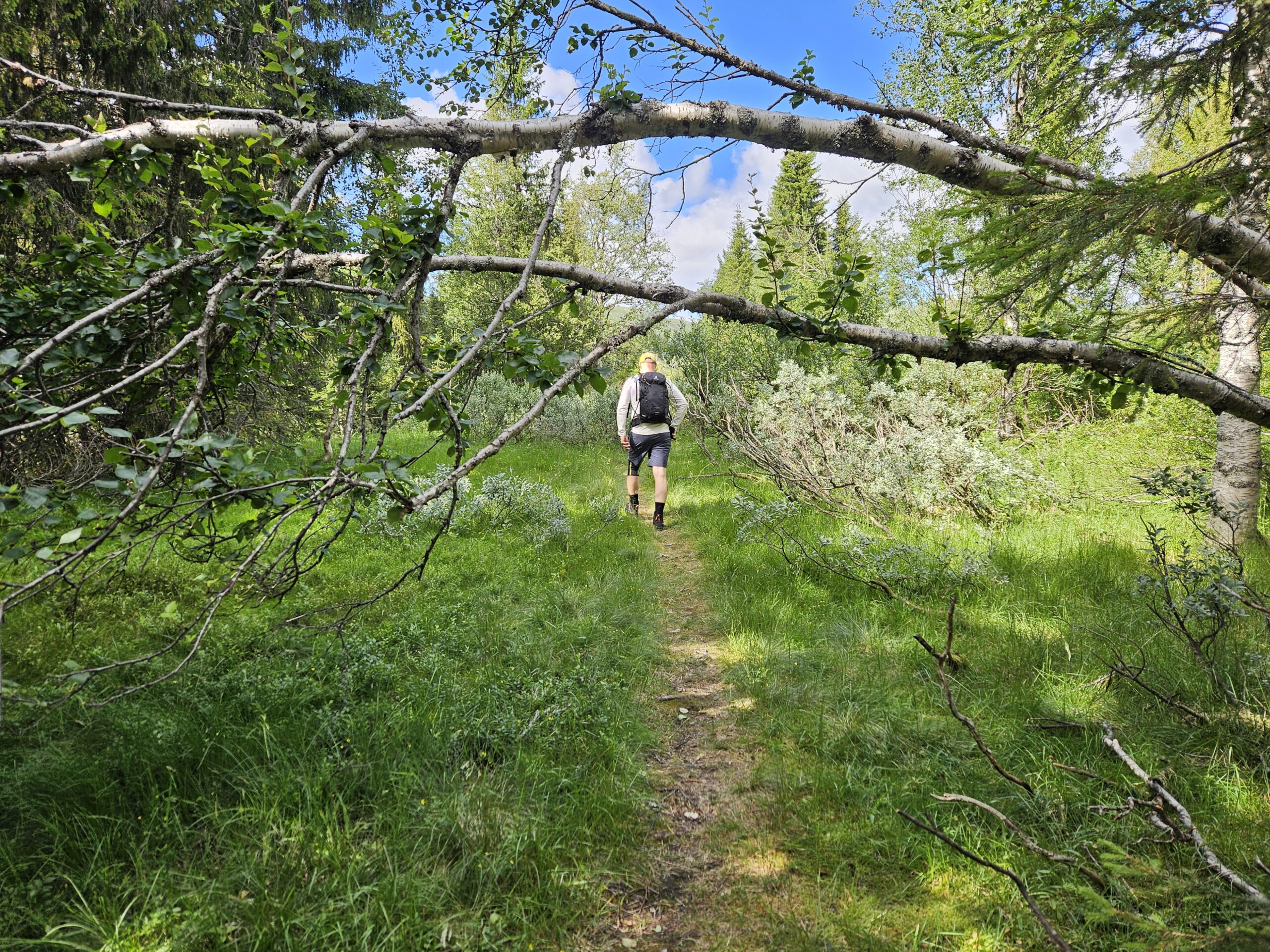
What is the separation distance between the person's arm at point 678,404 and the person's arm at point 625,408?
1.91 ft

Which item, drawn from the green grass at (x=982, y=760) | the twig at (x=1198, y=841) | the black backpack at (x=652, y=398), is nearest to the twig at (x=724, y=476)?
the black backpack at (x=652, y=398)

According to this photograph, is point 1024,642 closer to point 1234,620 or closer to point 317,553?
point 1234,620

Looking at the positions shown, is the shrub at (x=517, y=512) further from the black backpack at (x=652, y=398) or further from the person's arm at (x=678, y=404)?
the person's arm at (x=678, y=404)

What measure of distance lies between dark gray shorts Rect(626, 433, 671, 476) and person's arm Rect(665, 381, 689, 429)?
0.25m

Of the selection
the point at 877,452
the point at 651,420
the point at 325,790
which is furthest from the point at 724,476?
the point at 325,790

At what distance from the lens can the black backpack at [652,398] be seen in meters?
8.15

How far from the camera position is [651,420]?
8.24 metres

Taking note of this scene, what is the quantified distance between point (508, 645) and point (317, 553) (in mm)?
2532

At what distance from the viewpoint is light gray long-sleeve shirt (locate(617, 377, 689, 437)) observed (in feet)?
27.2

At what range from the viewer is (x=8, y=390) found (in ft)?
4.49

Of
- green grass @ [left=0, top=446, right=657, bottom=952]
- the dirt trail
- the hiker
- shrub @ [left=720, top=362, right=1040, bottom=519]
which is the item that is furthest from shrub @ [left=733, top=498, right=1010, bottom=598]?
green grass @ [left=0, top=446, right=657, bottom=952]

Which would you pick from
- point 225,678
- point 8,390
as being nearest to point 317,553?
point 8,390

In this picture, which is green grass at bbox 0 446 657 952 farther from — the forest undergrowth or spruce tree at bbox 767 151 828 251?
spruce tree at bbox 767 151 828 251

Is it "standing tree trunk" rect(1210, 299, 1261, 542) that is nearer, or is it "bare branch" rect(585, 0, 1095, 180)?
"bare branch" rect(585, 0, 1095, 180)
